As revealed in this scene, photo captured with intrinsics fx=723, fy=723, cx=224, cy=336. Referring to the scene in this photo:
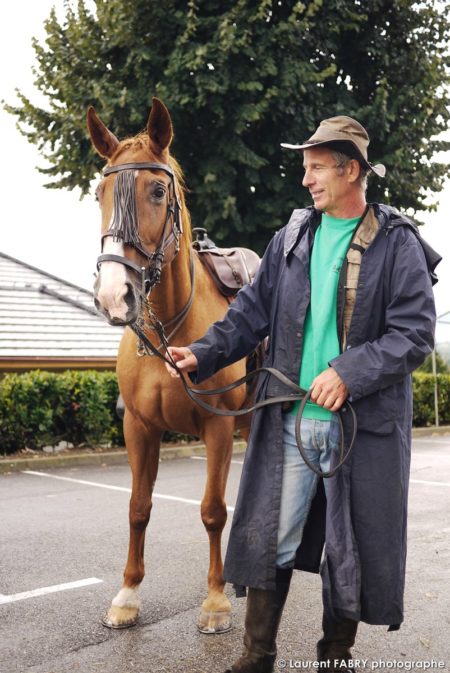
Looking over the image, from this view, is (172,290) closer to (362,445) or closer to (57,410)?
(362,445)

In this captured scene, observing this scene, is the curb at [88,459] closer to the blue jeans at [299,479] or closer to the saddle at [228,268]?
the saddle at [228,268]

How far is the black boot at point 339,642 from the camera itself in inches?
114

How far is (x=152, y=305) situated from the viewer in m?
3.86

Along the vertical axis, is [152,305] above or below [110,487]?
above

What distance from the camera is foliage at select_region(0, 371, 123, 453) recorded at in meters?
10.8

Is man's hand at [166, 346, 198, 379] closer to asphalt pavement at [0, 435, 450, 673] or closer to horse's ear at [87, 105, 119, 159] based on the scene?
horse's ear at [87, 105, 119, 159]

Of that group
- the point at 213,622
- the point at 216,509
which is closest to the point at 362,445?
the point at 216,509

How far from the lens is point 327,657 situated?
2930mm

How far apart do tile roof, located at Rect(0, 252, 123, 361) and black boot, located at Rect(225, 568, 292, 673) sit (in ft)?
37.5

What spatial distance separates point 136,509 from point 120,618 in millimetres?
586

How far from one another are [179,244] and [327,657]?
2.10 meters

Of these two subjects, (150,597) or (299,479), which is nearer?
(299,479)

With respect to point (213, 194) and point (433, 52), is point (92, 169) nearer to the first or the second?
point (213, 194)

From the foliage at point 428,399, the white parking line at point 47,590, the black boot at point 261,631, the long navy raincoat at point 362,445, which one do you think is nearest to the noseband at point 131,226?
the long navy raincoat at point 362,445
